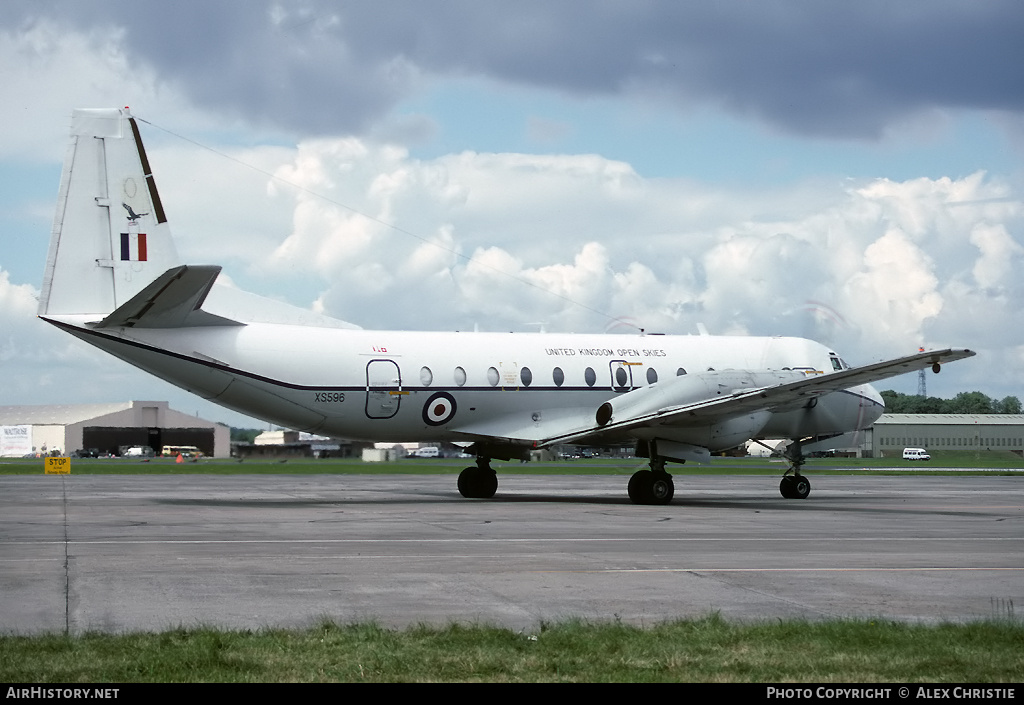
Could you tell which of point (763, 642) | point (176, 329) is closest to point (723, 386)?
point (176, 329)

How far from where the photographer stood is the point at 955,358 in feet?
76.1

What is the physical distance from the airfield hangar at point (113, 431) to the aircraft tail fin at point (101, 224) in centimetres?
9887

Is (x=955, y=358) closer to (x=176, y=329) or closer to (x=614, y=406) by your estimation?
(x=614, y=406)

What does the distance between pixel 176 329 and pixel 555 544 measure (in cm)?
1117

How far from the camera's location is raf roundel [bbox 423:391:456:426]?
1082 inches

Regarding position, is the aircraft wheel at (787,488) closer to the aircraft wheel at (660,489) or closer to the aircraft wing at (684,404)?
the aircraft wing at (684,404)

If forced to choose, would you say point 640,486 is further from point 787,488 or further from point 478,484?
point 787,488

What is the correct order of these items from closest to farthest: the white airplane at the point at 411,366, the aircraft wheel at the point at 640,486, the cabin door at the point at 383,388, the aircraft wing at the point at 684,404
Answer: the white airplane at the point at 411,366 < the aircraft wing at the point at 684,404 < the cabin door at the point at 383,388 < the aircraft wheel at the point at 640,486

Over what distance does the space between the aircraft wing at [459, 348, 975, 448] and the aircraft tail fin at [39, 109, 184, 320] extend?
9.12m

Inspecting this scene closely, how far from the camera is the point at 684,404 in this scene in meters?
27.8

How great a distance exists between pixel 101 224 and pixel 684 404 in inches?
563

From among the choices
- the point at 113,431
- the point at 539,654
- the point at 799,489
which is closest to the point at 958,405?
the point at 113,431

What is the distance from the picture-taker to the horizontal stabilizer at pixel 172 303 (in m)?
22.8

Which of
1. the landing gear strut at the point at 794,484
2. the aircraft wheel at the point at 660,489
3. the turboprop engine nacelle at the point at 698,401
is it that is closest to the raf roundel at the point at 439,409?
the turboprop engine nacelle at the point at 698,401
